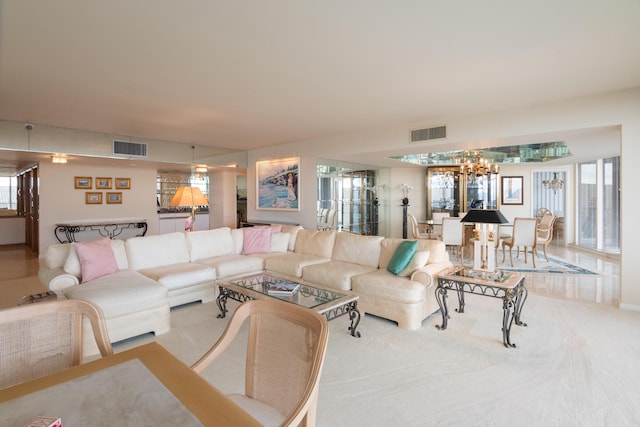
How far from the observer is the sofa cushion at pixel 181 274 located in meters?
3.93

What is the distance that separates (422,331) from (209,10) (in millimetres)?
3299

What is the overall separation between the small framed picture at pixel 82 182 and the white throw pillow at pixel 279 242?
548cm

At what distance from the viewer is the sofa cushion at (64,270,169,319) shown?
3082mm

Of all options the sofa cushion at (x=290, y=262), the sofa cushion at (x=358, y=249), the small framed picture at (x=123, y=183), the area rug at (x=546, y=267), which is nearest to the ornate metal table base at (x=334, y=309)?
the sofa cushion at (x=290, y=262)

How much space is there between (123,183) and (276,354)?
29.2 ft

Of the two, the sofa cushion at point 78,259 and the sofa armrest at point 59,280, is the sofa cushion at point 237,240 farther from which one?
the sofa armrest at point 59,280

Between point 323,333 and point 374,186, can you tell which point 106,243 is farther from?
point 374,186

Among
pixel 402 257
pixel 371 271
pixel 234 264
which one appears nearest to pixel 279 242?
pixel 234 264

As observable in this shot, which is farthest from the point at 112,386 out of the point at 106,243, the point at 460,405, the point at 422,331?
the point at 106,243

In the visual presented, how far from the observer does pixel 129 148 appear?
6547mm

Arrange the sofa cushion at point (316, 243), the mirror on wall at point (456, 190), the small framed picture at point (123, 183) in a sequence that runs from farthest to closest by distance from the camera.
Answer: the mirror on wall at point (456, 190) < the small framed picture at point (123, 183) < the sofa cushion at point (316, 243)

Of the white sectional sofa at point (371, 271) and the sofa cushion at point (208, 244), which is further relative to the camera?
the sofa cushion at point (208, 244)

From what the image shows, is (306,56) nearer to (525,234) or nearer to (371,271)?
(371,271)

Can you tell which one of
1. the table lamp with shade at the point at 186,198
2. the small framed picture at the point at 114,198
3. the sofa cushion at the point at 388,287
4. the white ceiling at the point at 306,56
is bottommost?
the sofa cushion at the point at 388,287
